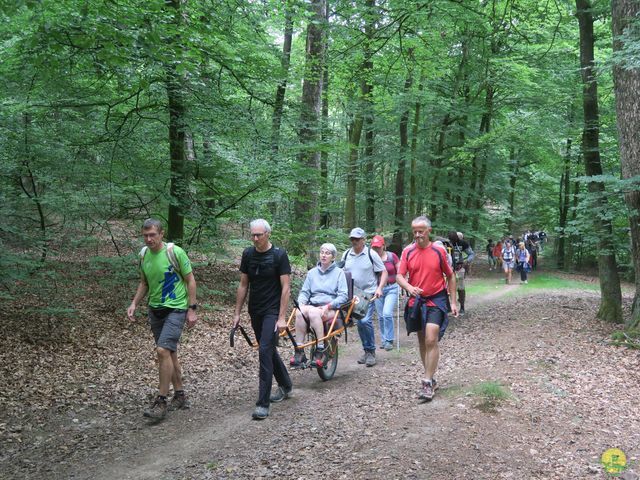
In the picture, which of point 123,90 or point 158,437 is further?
point 123,90

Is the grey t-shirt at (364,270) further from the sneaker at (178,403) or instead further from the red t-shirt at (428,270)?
the sneaker at (178,403)

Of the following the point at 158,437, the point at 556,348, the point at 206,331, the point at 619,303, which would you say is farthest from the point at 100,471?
the point at 619,303

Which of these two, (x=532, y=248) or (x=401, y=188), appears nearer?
(x=401, y=188)

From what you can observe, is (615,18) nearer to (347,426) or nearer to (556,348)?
(556,348)

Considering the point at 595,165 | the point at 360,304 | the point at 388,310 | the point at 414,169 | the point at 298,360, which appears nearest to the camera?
the point at 298,360

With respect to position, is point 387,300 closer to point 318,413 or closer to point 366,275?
point 366,275

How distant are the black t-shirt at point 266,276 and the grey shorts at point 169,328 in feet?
2.74

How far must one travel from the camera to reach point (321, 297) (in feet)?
21.8

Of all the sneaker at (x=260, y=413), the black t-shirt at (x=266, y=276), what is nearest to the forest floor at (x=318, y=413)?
the sneaker at (x=260, y=413)

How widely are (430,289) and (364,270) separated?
7.46 feet

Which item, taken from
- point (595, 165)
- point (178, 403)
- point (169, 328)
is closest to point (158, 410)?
point (178, 403)

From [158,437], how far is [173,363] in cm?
90

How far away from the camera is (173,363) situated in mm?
5832

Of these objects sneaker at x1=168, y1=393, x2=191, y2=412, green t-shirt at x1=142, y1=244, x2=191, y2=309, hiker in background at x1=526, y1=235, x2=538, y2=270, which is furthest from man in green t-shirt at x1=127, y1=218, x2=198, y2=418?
hiker in background at x1=526, y1=235, x2=538, y2=270
